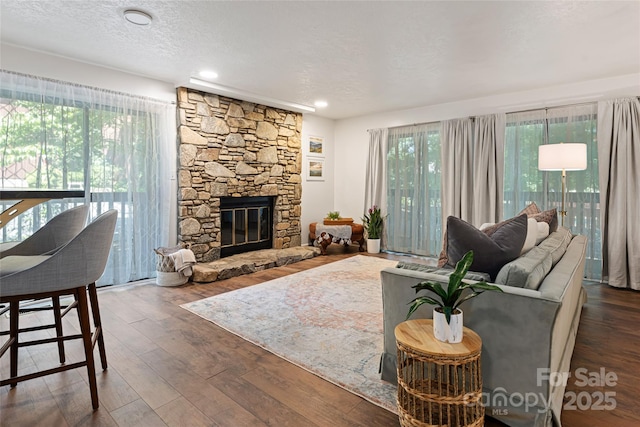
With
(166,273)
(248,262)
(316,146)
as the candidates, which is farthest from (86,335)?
(316,146)

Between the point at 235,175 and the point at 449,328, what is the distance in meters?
4.16

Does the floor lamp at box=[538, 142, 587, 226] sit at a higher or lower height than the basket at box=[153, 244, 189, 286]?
higher

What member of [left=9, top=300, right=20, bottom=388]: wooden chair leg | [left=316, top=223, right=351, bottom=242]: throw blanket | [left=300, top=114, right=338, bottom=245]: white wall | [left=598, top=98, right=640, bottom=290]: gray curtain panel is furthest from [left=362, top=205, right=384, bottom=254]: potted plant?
[left=9, top=300, right=20, bottom=388]: wooden chair leg

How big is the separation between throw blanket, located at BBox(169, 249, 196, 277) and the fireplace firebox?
97 cm

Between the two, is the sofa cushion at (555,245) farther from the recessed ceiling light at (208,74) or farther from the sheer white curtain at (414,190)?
the recessed ceiling light at (208,74)

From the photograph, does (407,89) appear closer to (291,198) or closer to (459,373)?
(291,198)

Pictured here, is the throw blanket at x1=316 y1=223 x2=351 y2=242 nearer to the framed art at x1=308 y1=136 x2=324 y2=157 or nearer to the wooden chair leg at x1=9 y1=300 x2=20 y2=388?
the framed art at x1=308 y1=136 x2=324 y2=157

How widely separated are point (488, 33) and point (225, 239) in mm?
4092

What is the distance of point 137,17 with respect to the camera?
2.63 metres

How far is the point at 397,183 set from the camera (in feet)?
19.6

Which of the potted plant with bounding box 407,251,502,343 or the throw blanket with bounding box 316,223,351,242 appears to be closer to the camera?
the potted plant with bounding box 407,251,502,343

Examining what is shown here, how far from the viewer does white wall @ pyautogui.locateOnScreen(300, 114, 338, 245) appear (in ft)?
20.7

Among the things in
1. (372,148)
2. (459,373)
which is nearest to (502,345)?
Answer: (459,373)

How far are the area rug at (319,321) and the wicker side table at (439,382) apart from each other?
0.94ft
